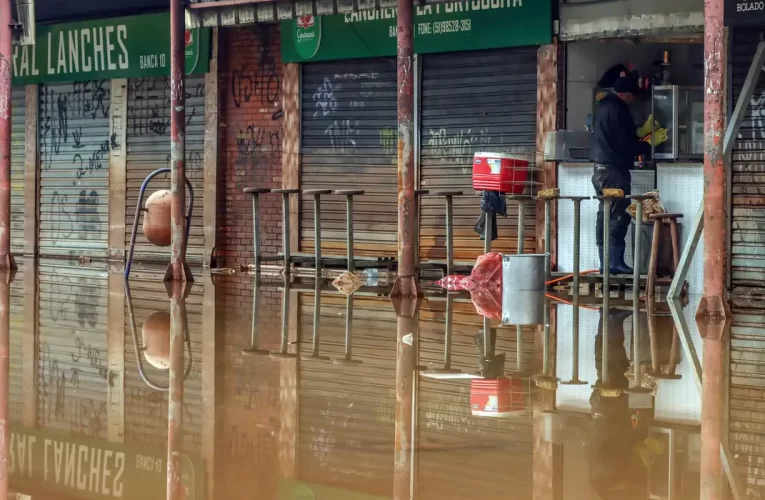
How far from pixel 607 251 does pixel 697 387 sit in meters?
5.57

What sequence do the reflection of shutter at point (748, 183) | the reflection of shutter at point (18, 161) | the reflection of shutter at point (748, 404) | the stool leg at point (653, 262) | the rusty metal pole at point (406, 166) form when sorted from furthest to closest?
the reflection of shutter at point (18, 161)
the reflection of shutter at point (748, 183)
the stool leg at point (653, 262)
the rusty metal pole at point (406, 166)
the reflection of shutter at point (748, 404)

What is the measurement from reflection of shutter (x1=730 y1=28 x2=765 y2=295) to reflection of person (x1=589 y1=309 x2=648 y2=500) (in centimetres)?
590

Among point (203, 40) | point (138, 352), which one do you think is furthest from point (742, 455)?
point (203, 40)

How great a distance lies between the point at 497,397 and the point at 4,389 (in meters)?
2.66

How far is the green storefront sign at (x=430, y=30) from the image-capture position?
14.2 meters

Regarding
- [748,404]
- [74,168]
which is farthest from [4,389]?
[74,168]

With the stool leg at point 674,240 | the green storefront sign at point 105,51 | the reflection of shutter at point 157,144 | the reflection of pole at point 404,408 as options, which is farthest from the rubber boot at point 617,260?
the green storefront sign at point 105,51

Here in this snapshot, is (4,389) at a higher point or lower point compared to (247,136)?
lower

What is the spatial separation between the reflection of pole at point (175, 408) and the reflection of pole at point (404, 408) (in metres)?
0.81

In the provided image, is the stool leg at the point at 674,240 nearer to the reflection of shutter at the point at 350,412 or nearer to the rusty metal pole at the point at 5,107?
the reflection of shutter at the point at 350,412

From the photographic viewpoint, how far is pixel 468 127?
1489cm

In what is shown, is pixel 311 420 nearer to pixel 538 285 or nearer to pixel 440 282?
pixel 538 285

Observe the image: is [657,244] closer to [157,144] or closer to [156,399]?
[156,399]


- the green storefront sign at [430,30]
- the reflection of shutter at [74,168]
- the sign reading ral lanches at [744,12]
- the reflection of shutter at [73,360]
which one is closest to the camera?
the reflection of shutter at [73,360]
